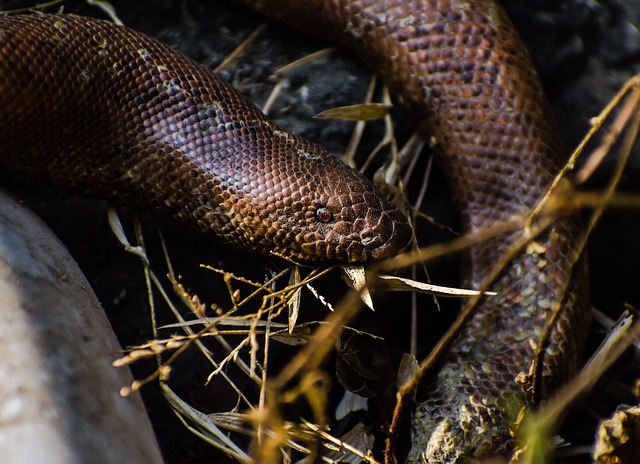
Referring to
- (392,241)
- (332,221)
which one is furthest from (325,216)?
(392,241)

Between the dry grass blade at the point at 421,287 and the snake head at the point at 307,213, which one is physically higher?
the snake head at the point at 307,213

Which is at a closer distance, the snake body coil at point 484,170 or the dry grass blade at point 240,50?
the snake body coil at point 484,170

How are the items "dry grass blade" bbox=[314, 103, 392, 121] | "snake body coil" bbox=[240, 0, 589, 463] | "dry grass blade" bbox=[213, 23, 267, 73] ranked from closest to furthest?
"snake body coil" bbox=[240, 0, 589, 463] < "dry grass blade" bbox=[314, 103, 392, 121] < "dry grass blade" bbox=[213, 23, 267, 73]

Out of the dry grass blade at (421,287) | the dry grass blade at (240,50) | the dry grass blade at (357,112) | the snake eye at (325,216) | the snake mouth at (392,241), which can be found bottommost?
the dry grass blade at (421,287)

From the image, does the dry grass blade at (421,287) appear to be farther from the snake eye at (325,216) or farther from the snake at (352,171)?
the snake eye at (325,216)

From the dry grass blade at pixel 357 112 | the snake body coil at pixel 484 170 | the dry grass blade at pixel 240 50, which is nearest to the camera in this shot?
the snake body coil at pixel 484 170

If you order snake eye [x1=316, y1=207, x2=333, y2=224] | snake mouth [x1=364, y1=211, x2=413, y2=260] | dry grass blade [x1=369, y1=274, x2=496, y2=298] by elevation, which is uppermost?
snake eye [x1=316, y1=207, x2=333, y2=224]

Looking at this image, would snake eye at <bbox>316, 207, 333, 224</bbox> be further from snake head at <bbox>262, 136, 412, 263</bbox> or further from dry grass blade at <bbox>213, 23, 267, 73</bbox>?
dry grass blade at <bbox>213, 23, 267, 73</bbox>

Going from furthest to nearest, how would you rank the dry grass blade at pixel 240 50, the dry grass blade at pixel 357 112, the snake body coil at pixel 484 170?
the dry grass blade at pixel 240 50
the dry grass blade at pixel 357 112
the snake body coil at pixel 484 170

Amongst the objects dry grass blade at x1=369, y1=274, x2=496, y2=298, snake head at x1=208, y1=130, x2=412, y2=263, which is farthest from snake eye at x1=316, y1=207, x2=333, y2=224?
dry grass blade at x1=369, y1=274, x2=496, y2=298

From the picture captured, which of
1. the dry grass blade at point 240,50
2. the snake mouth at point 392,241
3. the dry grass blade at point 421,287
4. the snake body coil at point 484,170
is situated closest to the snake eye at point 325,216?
the snake mouth at point 392,241
